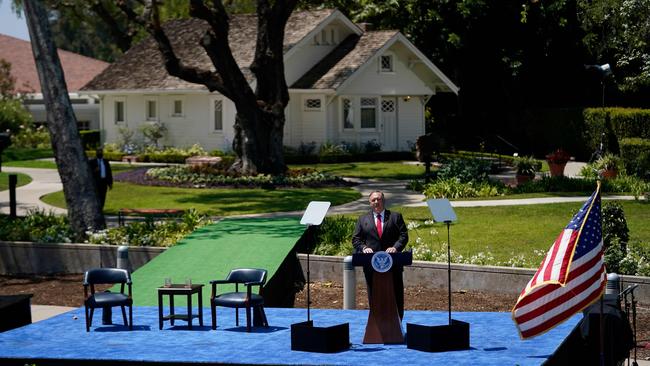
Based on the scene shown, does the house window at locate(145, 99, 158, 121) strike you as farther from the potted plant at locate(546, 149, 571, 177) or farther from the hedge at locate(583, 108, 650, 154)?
the potted plant at locate(546, 149, 571, 177)

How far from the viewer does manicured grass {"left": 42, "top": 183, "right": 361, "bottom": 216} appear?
3300cm

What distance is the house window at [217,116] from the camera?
54.2 m

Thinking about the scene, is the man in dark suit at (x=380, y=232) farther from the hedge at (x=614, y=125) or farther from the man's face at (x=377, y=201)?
the hedge at (x=614, y=125)

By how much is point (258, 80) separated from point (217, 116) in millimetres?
12824

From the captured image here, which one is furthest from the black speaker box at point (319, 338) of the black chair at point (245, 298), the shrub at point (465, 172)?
the shrub at point (465, 172)

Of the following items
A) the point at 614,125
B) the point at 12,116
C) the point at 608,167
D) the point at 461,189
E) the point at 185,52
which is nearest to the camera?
the point at 461,189

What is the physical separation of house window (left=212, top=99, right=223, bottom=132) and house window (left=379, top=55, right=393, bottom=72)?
7375mm

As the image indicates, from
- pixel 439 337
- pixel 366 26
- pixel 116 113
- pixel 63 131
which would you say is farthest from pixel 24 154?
pixel 439 337

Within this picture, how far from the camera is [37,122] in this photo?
7019 centimetres

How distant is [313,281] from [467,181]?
1333 cm

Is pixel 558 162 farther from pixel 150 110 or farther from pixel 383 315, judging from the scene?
pixel 150 110

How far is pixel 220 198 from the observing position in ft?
117

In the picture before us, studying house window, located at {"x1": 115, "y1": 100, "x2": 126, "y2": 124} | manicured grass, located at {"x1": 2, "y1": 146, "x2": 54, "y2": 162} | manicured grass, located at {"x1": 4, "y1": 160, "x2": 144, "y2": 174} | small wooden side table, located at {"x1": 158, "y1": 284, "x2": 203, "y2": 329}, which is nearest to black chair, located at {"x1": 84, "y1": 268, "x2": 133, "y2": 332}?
small wooden side table, located at {"x1": 158, "y1": 284, "x2": 203, "y2": 329}

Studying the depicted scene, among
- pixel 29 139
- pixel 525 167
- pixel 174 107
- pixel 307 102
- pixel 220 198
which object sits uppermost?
pixel 307 102
